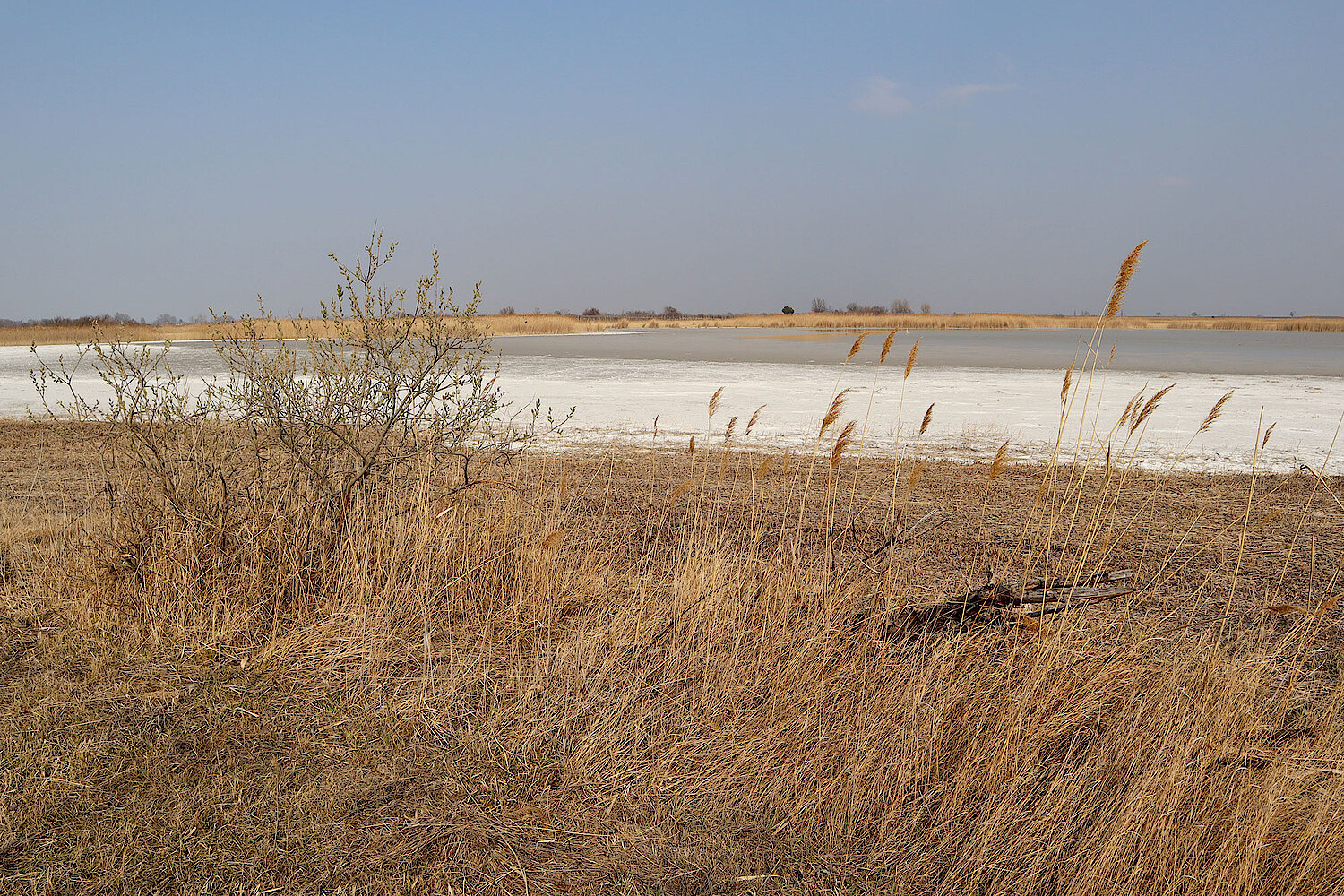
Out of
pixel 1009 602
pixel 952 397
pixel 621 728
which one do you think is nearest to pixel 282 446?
pixel 621 728

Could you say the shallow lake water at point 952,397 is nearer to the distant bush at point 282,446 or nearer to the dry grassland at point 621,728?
the dry grassland at point 621,728

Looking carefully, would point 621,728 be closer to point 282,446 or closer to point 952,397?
point 282,446

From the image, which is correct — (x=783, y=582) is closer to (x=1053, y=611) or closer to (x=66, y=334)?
(x=1053, y=611)

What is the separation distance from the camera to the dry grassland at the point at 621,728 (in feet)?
8.42

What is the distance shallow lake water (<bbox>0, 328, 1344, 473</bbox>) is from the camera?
10922 mm

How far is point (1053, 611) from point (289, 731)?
321 centimetres

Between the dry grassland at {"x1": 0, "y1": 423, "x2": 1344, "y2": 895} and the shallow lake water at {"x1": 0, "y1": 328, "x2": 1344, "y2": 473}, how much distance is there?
112cm

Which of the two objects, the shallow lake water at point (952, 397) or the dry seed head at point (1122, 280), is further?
the shallow lake water at point (952, 397)

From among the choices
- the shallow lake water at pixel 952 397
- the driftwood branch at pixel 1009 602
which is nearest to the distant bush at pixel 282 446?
the driftwood branch at pixel 1009 602

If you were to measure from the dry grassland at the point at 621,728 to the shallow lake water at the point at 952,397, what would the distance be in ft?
3.69

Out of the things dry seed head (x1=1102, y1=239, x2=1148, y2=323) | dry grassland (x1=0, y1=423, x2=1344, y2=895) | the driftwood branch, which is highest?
dry seed head (x1=1102, y1=239, x2=1148, y2=323)

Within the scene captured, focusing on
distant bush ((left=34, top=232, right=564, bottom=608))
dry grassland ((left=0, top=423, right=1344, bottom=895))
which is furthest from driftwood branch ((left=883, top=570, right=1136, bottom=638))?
distant bush ((left=34, top=232, right=564, bottom=608))

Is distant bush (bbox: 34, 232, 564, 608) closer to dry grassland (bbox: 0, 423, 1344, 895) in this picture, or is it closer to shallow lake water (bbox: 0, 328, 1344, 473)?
dry grassland (bbox: 0, 423, 1344, 895)

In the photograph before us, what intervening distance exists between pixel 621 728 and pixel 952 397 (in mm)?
15473
